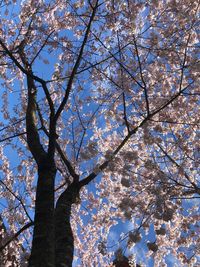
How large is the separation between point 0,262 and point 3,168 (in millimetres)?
5239

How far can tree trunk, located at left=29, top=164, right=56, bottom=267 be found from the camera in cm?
439

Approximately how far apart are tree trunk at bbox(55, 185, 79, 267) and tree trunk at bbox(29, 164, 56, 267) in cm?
32

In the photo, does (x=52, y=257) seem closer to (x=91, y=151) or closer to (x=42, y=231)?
(x=42, y=231)

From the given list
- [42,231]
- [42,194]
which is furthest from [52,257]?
[42,194]

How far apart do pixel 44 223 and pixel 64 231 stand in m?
0.53

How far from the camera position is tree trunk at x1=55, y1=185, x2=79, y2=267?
487cm

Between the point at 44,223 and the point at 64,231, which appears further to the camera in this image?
the point at 64,231

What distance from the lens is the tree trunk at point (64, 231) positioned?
4.87 meters

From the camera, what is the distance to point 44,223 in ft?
16.0

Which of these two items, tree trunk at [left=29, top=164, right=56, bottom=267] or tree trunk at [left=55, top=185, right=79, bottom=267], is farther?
tree trunk at [left=55, top=185, right=79, bottom=267]

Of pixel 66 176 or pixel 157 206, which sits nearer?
pixel 157 206

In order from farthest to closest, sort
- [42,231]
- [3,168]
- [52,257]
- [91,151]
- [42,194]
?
[3,168] → [91,151] → [42,194] → [42,231] → [52,257]

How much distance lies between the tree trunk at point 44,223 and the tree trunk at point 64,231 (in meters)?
0.32

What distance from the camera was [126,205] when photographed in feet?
20.3
